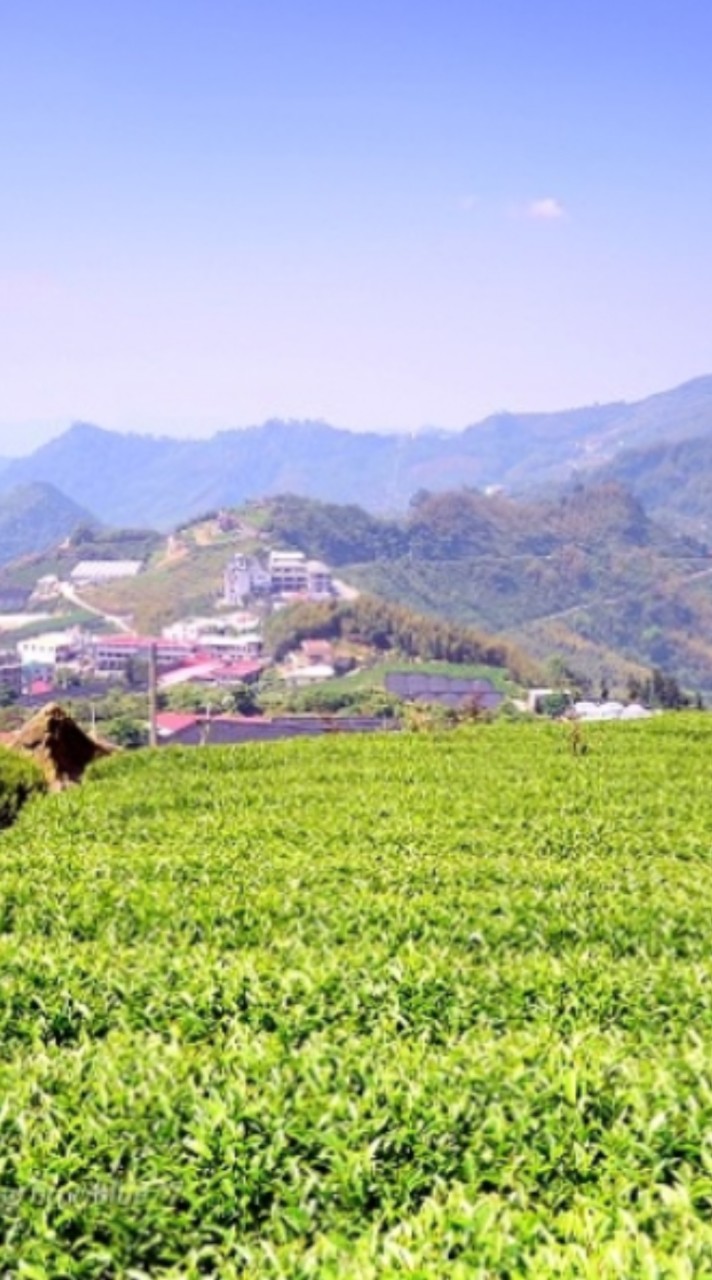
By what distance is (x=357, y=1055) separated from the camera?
5.73 m

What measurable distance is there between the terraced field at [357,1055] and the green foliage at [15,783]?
206 inches

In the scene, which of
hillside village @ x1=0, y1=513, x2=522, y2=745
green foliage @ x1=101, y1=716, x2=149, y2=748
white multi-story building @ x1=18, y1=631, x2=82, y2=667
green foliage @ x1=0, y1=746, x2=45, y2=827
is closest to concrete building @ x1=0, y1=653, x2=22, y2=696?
hillside village @ x1=0, y1=513, x2=522, y2=745

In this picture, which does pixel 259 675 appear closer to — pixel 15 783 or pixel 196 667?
pixel 196 667

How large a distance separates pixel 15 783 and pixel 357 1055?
43.1ft

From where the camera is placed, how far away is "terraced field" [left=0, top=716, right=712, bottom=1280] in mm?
4398

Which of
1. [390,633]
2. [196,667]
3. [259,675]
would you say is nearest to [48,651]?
[196,667]

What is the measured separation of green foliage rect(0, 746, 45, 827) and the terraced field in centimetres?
524

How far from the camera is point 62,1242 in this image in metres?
4.41

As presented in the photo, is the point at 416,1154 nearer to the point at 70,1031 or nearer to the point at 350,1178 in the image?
the point at 350,1178

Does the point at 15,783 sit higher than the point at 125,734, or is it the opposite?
the point at 15,783

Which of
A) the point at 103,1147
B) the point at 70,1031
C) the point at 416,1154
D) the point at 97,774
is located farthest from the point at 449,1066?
the point at 97,774

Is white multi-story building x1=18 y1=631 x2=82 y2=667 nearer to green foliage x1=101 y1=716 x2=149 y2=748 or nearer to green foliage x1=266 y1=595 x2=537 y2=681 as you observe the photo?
green foliage x1=266 y1=595 x2=537 y2=681

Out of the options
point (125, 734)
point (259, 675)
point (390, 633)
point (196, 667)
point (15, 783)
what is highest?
point (15, 783)

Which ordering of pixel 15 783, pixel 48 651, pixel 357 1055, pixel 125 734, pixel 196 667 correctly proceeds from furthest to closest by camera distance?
1. pixel 48 651
2. pixel 196 667
3. pixel 125 734
4. pixel 15 783
5. pixel 357 1055
